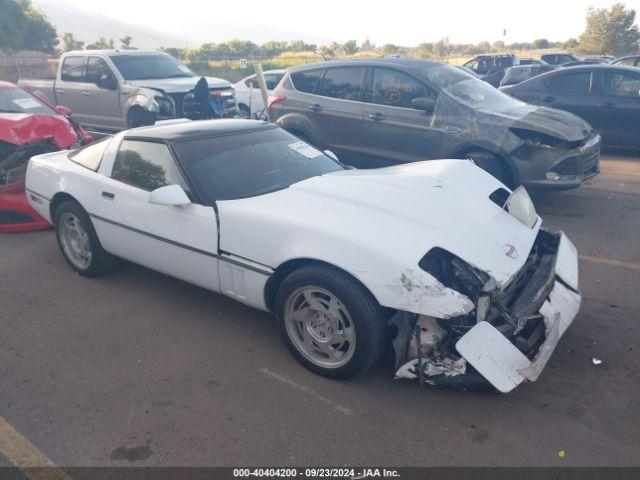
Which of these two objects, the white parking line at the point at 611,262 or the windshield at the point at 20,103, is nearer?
the white parking line at the point at 611,262

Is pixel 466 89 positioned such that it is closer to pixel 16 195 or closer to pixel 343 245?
pixel 343 245

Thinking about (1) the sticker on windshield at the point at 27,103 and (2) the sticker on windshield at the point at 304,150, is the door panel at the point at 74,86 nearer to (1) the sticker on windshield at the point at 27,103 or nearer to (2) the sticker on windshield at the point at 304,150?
(1) the sticker on windshield at the point at 27,103

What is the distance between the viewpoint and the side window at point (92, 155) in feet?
14.8

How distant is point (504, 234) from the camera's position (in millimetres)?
3320

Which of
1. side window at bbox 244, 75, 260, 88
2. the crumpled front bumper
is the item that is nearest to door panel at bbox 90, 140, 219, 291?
the crumpled front bumper

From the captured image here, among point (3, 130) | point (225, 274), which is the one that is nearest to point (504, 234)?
point (225, 274)

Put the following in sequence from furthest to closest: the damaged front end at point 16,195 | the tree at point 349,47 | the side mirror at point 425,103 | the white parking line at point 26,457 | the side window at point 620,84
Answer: the tree at point 349,47
the side window at point 620,84
the side mirror at point 425,103
the damaged front end at point 16,195
the white parking line at point 26,457

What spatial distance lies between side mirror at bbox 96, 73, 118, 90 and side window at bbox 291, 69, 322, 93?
14.3 feet

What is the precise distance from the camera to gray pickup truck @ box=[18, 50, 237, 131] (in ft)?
32.4

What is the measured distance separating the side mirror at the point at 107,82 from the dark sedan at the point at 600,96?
762 centimetres

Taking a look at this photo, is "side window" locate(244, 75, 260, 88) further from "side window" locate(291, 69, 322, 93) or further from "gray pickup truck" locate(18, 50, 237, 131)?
"side window" locate(291, 69, 322, 93)

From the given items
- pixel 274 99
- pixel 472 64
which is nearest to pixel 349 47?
pixel 472 64

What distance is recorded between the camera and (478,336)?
281cm

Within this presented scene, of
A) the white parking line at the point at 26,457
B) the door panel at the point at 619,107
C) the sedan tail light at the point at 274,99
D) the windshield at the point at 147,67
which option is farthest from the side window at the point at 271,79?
the white parking line at the point at 26,457
